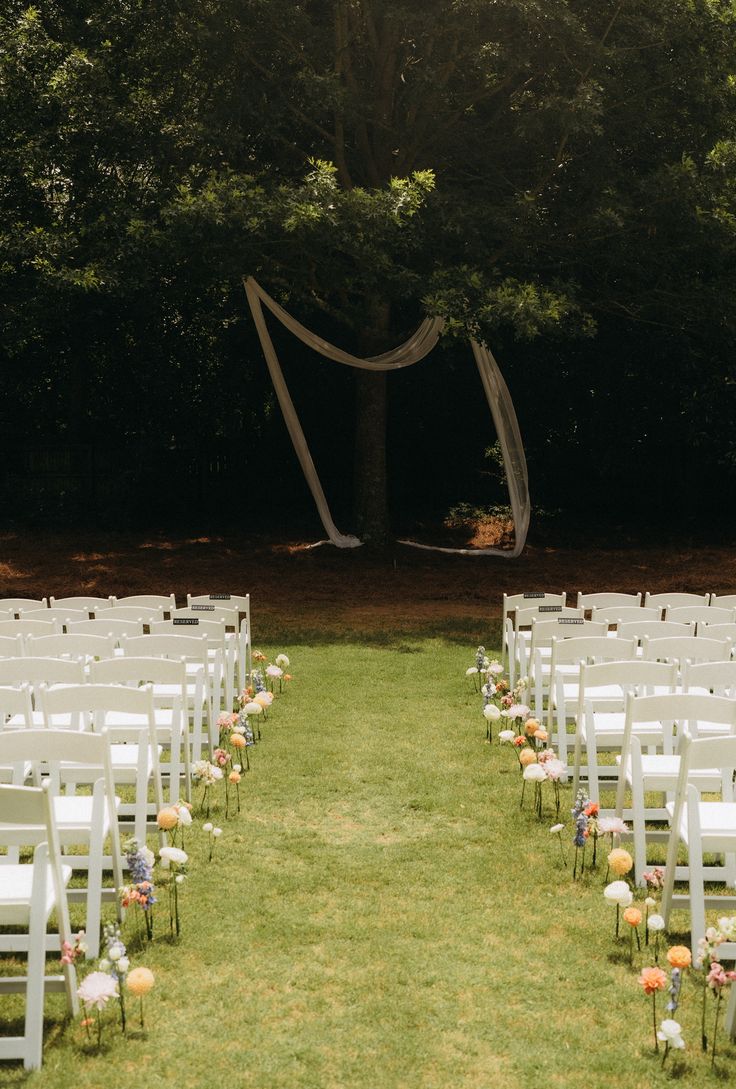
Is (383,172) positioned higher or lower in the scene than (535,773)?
higher

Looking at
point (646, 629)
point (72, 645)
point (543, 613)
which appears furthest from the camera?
point (543, 613)

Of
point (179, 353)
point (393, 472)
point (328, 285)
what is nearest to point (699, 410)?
point (393, 472)

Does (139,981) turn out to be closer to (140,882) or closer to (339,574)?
(140,882)

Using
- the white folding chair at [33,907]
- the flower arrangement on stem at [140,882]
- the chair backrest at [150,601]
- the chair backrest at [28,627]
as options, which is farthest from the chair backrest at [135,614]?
the white folding chair at [33,907]

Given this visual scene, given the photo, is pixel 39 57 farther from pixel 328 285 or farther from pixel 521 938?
pixel 521 938

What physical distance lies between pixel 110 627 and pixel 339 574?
941cm

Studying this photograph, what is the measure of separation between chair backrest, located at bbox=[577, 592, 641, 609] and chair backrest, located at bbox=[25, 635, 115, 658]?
13.9ft

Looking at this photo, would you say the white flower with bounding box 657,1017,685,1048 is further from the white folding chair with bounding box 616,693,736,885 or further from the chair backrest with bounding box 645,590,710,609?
the chair backrest with bounding box 645,590,710,609

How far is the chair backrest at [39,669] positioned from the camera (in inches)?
226

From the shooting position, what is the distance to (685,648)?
21.9ft

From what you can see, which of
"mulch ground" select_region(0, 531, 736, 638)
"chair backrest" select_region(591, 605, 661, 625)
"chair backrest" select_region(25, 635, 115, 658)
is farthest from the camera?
"mulch ground" select_region(0, 531, 736, 638)

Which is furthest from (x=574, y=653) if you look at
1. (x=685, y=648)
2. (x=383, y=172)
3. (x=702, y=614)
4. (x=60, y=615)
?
(x=383, y=172)

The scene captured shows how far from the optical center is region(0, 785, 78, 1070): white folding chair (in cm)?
345

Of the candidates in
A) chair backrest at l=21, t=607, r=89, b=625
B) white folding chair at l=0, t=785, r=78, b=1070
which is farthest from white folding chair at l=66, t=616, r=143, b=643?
white folding chair at l=0, t=785, r=78, b=1070
